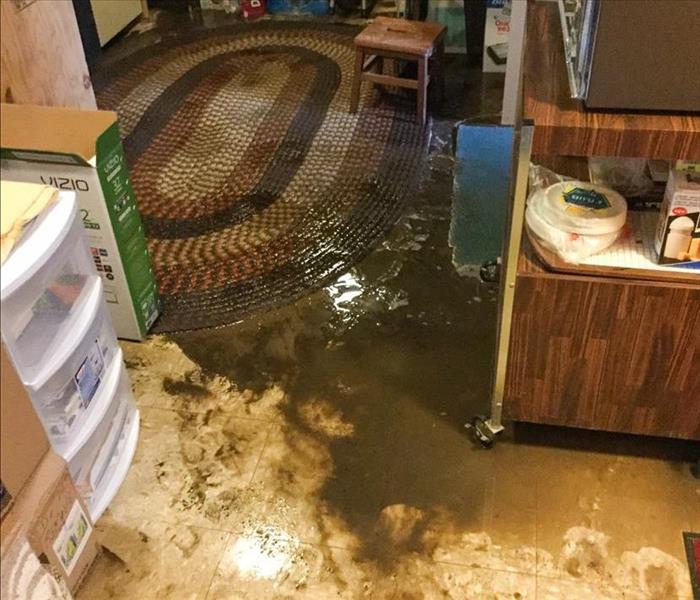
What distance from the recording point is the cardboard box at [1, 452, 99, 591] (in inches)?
48.4

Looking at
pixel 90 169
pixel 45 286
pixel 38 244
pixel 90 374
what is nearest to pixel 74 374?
pixel 90 374

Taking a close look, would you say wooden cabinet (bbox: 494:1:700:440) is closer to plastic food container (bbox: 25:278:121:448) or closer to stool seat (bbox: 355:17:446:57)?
plastic food container (bbox: 25:278:121:448)

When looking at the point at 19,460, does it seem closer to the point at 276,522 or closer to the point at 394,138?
the point at 276,522

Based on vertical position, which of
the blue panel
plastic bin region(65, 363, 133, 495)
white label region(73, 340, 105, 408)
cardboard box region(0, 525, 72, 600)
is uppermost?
white label region(73, 340, 105, 408)

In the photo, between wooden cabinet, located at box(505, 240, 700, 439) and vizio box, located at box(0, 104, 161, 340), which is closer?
wooden cabinet, located at box(505, 240, 700, 439)

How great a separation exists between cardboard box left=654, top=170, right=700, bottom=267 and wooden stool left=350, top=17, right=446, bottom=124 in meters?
1.76

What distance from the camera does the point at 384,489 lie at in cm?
163

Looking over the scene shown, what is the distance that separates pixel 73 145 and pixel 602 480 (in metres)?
1.39

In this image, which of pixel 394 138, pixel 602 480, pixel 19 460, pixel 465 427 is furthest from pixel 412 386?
pixel 394 138

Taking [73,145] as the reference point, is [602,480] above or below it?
below

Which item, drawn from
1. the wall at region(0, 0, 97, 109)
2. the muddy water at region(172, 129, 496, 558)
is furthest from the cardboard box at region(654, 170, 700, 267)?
the wall at region(0, 0, 97, 109)

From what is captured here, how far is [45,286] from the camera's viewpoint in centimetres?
133

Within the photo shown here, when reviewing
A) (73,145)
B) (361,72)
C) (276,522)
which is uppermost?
(73,145)

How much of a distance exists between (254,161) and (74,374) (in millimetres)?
1555
